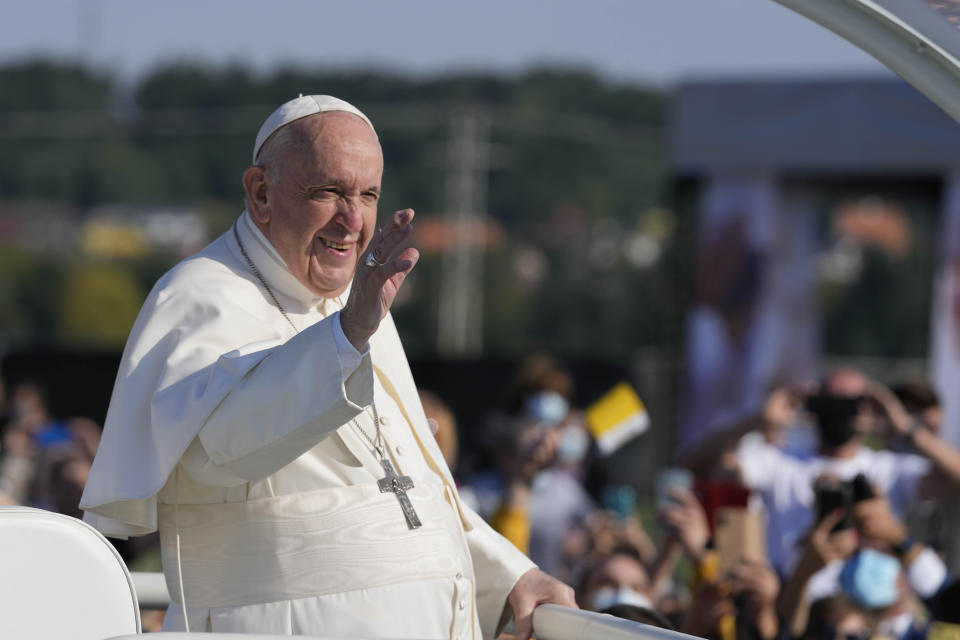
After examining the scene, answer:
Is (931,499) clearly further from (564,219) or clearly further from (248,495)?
(564,219)

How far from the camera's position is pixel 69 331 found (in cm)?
4978

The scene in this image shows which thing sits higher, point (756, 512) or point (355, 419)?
point (355, 419)

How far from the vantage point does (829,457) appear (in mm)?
5680

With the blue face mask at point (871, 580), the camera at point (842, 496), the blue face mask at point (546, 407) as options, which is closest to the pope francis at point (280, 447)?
the camera at point (842, 496)

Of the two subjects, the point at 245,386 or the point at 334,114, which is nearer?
the point at 245,386

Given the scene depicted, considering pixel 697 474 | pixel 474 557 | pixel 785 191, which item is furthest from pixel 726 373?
pixel 474 557

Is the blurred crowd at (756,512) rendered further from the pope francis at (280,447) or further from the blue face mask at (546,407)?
the pope francis at (280,447)

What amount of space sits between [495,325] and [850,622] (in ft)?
158

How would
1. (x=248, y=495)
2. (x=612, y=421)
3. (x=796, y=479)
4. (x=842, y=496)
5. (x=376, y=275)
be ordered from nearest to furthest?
1. (x=376, y=275)
2. (x=248, y=495)
3. (x=842, y=496)
4. (x=612, y=421)
5. (x=796, y=479)

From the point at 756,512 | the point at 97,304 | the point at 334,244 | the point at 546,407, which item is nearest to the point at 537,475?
the point at 546,407

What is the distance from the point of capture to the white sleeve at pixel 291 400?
2184mm

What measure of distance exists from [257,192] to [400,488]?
0.62 meters

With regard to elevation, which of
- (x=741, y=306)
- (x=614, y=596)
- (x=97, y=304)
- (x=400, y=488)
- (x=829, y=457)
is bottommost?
(x=97, y=304)

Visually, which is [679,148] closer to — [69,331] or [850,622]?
[850,622]
